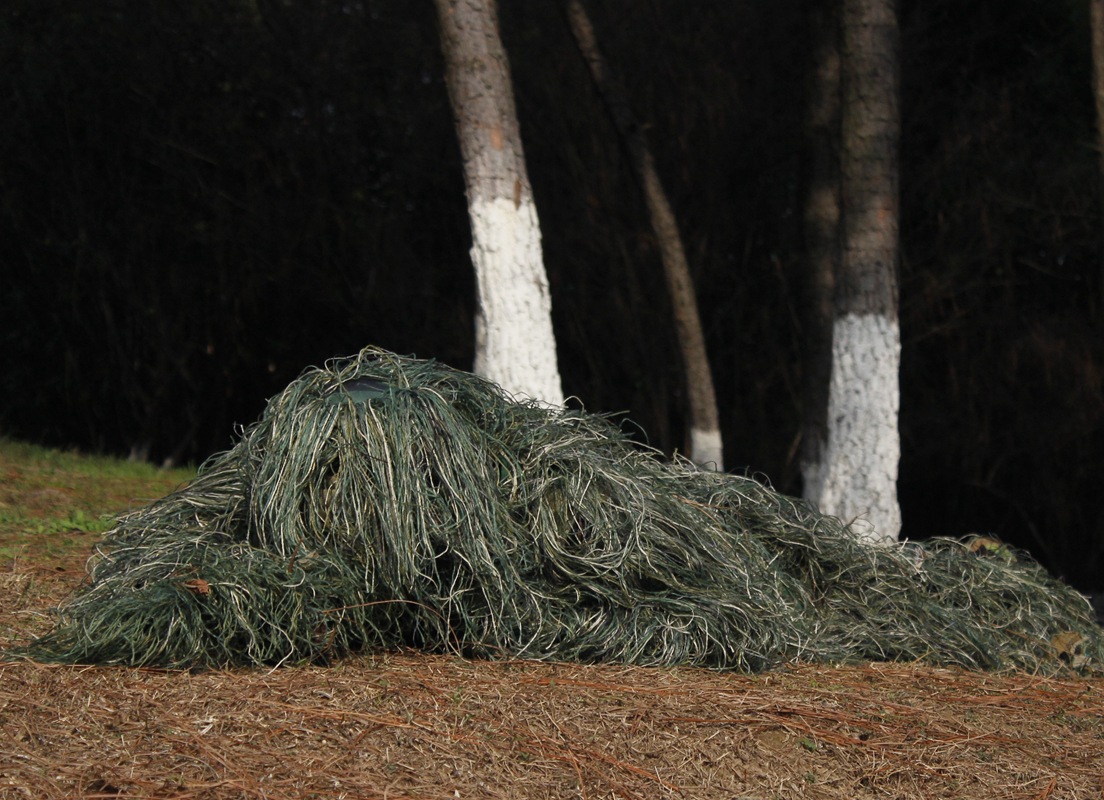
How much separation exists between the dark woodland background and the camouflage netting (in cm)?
609

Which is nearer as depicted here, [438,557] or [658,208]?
[438,557]

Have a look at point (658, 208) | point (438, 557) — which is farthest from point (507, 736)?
point (658, 208)

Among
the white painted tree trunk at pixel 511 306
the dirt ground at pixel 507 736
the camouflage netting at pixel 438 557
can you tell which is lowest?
the dirt ground at pixel 507 736

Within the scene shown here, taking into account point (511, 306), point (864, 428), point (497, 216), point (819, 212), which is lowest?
point (864, 428)

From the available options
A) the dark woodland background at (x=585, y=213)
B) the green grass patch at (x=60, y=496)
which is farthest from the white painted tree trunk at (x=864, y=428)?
the dark woodland background at (x=585, y=213)

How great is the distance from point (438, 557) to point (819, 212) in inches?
193

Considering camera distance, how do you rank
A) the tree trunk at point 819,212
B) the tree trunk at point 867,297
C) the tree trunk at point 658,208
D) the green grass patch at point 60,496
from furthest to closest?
the tree trunk at point 658,208, the tree trunk at point 819,212, the tree trunk at point 867,297, the green grass patch at point 60,496

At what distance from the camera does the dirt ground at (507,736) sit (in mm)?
3225

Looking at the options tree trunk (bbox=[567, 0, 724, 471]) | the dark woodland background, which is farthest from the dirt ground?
the dark woodland background

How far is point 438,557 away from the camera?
14.0 feet

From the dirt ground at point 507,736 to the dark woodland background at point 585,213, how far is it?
6898 millimetres

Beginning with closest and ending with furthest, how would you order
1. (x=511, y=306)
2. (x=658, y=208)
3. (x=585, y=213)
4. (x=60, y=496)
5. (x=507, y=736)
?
(x=507, y=736), (x=511, y=306), (x=60, y=496), (x=658, y=208), (x=585, y=213)

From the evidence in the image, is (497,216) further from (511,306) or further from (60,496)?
(60,496)

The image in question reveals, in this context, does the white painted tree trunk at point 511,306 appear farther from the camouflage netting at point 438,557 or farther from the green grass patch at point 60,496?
the green grass patch at point 60,496
